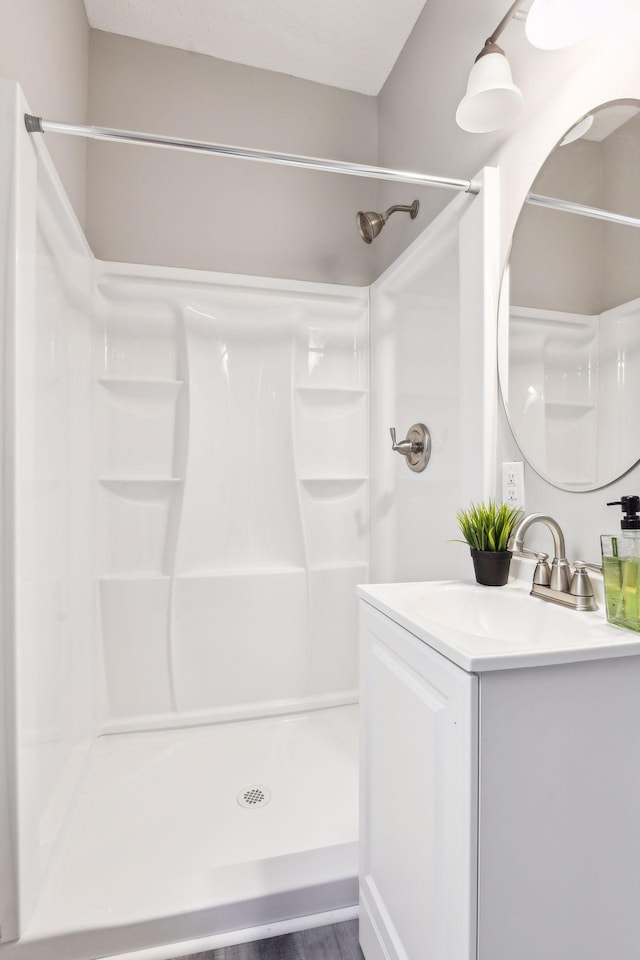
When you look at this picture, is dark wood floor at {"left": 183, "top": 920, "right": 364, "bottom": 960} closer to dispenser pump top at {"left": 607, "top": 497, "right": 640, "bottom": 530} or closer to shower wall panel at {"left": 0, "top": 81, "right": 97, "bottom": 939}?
shower wall panel at {"left": 0, "top": 81, "right": 97, "bottom": 939}

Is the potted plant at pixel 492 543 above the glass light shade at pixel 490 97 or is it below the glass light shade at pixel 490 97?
below

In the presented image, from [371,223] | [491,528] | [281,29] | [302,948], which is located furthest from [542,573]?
[281,29]

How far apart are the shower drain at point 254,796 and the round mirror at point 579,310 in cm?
130

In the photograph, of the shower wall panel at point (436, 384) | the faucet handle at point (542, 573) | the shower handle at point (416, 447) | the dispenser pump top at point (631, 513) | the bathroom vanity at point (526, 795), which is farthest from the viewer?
the shower handle at point (416, 447)

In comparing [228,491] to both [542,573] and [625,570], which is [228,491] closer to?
[542,573]

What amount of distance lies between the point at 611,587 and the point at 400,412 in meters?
1.24

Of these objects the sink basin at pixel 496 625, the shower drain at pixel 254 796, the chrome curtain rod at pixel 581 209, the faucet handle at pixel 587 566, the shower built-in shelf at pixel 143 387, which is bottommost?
the shower drain at pixel 254 796

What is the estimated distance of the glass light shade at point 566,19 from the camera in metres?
0.89

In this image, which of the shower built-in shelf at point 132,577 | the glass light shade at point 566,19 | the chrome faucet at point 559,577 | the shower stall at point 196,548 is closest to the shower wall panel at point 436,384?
the shower stall at point 196,548

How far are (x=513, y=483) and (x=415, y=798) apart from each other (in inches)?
29.4

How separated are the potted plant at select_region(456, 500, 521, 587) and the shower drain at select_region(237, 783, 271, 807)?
3.34ft

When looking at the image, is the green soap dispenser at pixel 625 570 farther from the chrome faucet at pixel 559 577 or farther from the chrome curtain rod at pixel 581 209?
the chrome curtain rod at pixel 581 209

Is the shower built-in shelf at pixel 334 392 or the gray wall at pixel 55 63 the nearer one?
the gray wall at pixel 55 63

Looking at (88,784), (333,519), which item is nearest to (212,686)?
(88,784)
